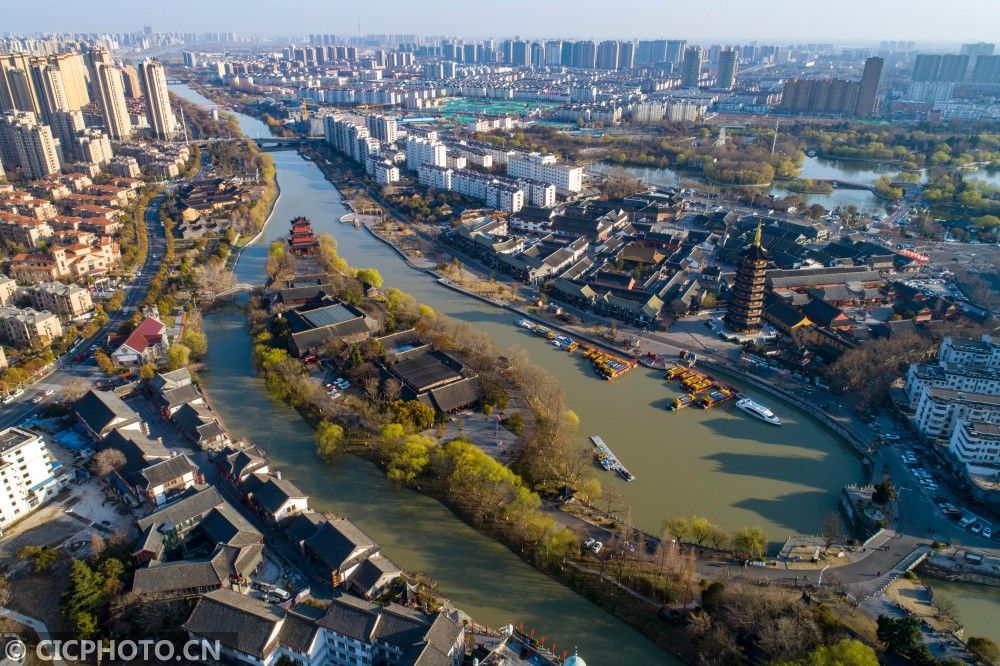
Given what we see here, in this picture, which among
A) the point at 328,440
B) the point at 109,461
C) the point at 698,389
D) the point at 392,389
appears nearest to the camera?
the point at 109,461

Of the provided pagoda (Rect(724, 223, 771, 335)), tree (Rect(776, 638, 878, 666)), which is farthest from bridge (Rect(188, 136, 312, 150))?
tree (Rect(776, 638, 878, 666))

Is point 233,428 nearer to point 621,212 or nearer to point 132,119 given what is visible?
point 621,212

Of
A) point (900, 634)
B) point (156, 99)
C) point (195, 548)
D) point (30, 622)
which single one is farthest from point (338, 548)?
→ point (156, 99)

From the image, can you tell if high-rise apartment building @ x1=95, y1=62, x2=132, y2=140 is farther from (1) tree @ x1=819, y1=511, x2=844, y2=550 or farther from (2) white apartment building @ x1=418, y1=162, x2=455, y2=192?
(1) tree @ x1=819, y1=511, x2=844, y2=550

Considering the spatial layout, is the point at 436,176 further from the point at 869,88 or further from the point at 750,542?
the point at 869,88

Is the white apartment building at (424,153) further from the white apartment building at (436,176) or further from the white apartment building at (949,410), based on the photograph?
the white apartment building at (949,410)

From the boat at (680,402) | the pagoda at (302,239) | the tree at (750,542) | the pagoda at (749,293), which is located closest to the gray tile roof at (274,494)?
the tree at (750,542)

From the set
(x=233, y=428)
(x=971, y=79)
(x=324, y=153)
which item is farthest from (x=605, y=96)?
(x=233, y=428)
